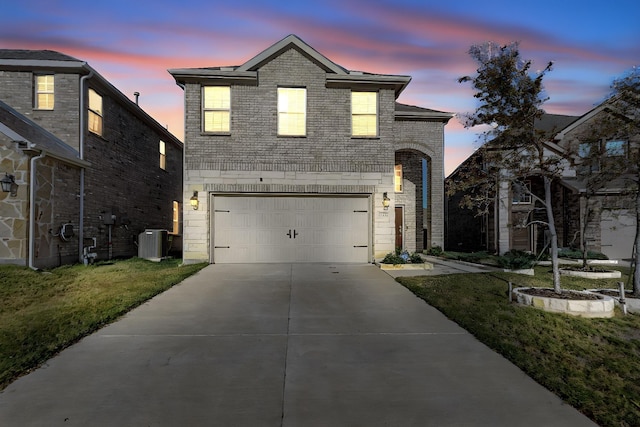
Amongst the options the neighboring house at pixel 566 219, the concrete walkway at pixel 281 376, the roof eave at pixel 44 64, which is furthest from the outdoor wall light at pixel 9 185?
the neighboring house at pixel 566 219

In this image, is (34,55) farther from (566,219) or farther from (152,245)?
(566,219)

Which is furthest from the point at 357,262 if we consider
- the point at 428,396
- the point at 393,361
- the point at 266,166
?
the point at 428,396

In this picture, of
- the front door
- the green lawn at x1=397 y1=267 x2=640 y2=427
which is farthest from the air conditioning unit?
the front door

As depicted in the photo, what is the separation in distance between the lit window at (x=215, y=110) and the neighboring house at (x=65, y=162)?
4002mm

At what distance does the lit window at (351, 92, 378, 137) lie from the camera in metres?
12.7

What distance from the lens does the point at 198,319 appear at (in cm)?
596

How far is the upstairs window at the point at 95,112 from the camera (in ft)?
42.9

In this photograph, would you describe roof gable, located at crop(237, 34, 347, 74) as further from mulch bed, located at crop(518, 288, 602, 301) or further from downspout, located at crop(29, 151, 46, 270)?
mulch bed, located at crop(518, 288, 602, 301)

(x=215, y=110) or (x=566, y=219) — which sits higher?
(x=215, y=110)

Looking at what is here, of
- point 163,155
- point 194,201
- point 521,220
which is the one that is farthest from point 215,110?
point 521,220

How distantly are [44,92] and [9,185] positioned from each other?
176 inches

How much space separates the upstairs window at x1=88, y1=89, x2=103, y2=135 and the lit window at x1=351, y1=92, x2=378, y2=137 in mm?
9506

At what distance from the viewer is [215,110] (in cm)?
1227

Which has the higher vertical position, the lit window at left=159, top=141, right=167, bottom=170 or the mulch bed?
the lit window at left=159, top=141, right=167, bottom=170
